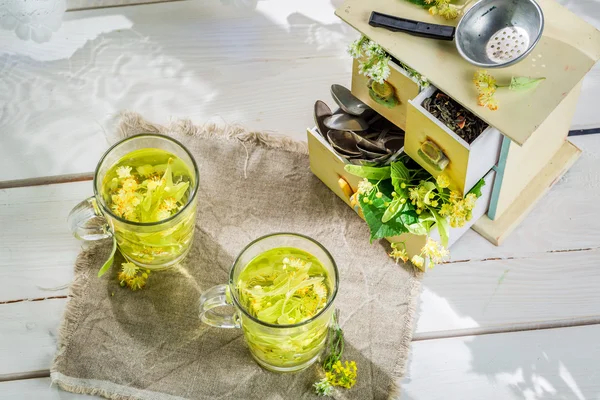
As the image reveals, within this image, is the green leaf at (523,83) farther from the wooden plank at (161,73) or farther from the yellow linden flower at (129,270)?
the yellow linden flower at (129,270)

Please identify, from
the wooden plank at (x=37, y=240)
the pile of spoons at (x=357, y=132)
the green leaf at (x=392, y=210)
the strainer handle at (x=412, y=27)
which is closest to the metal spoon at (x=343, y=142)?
the pile of spoons at (x=357, y=132)

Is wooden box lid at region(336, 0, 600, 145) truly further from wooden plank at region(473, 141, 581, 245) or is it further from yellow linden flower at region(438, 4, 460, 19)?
wooden plank at region(473, 141, 581, 245)

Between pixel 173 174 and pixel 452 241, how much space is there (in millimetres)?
465

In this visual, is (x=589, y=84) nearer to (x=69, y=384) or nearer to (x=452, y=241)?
(x=452, y=241)

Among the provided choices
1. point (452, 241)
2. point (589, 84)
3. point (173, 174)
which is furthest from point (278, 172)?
point (589, 84)

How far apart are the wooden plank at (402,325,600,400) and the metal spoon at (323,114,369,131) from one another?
14.0 inches

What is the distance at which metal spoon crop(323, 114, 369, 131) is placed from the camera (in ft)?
4.41

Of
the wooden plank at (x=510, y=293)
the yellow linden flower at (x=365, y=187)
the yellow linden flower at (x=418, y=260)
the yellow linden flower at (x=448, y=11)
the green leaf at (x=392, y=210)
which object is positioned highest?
the yellow linden flower at (x=448, y=11)

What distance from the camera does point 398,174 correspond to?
1.27 m

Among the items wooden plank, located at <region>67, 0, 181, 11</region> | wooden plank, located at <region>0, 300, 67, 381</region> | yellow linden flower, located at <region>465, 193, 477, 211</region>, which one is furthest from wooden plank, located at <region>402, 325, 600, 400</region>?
wooden plank, located at <region>67, 0, 181, 11</region>

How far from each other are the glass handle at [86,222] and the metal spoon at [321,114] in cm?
38

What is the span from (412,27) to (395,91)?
106 millimetres

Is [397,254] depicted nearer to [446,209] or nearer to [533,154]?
[446,209]

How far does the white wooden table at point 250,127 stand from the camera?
1303mm
